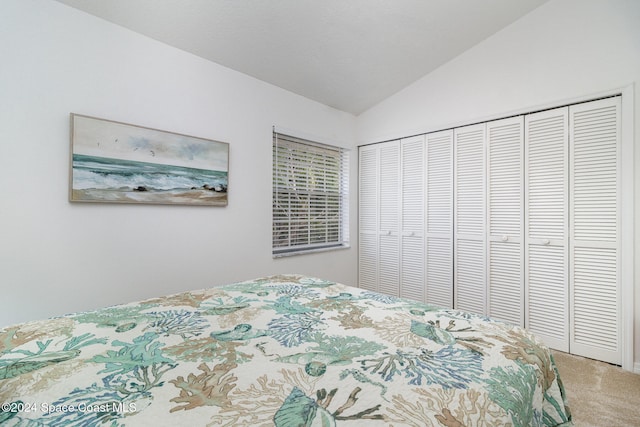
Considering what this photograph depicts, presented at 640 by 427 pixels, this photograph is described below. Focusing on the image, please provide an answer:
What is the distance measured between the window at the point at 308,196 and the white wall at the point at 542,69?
1.01m

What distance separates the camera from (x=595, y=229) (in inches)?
92.8

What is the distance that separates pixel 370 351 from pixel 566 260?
7.76 ft

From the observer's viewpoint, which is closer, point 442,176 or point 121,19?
point 121,19

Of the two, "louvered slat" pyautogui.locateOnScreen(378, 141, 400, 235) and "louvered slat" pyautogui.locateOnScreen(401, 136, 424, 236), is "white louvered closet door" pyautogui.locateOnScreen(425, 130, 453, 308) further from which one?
"louvered slat" pyautogui.locateOnScreen(378, 141, 400, 235)

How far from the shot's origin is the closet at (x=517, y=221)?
2.33 meters

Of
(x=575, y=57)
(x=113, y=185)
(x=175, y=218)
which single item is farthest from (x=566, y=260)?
(x=113, y=185)

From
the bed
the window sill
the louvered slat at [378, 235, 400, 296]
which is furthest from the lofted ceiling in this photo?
the bed

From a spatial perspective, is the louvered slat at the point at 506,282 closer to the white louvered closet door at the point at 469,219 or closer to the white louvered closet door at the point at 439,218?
the white louvered closet door at the point at 469,219

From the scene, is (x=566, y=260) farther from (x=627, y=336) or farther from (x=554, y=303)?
(x=627, y=336)

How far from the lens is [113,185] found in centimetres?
207

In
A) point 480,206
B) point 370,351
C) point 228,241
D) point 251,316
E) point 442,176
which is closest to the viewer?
point 370,351

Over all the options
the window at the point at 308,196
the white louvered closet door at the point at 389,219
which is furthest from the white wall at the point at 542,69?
the window at the point at 308,196

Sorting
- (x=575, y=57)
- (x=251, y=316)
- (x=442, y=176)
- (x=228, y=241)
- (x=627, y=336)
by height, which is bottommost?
(x=627, y=336)

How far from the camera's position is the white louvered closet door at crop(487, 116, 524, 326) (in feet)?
8.93
